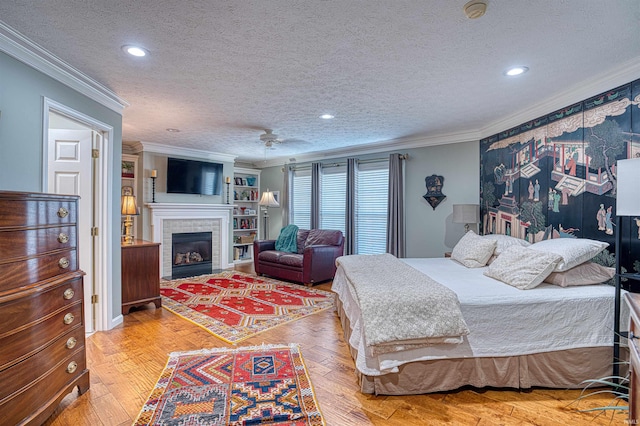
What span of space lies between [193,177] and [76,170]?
3042mm

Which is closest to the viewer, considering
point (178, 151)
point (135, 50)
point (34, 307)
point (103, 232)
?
point (34, 307)

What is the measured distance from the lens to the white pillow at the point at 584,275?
2.32 metres

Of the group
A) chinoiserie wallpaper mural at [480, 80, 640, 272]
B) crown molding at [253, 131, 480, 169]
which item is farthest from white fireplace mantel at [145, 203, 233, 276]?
chinoiserie wallpaper mural at [480, 80, 640, 272]

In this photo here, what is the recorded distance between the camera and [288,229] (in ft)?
19.2

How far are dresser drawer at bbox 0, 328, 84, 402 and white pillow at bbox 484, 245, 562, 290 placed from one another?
314 centimetres

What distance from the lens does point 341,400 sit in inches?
79.7

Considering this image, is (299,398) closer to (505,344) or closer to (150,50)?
(505,344)

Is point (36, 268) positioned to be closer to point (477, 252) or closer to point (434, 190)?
point (477, 252)

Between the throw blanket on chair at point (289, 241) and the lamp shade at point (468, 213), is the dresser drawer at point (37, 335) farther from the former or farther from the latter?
the lamp shade at point (468, 213)

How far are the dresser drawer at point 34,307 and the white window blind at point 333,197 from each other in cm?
451

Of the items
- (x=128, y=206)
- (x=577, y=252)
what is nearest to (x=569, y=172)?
(x=577, y=252)

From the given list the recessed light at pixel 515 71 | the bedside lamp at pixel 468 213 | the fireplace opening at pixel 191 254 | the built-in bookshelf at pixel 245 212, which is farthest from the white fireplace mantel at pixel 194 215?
the recessed light at pixel 515 71

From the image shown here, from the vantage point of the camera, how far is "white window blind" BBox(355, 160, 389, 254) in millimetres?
5512

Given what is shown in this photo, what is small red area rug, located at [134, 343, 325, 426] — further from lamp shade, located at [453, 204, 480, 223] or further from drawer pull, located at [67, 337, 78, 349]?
lamp shade, located at [453, 204, 480, 223]
